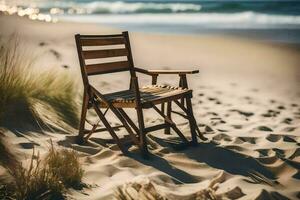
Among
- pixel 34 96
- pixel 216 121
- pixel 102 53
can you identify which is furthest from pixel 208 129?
pixel 34 96

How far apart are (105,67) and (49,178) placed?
1.88m

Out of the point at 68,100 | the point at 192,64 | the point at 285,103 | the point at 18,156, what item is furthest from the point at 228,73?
the point at 18,156

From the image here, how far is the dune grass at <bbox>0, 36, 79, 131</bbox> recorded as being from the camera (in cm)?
420

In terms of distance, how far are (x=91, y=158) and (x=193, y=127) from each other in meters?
1.12

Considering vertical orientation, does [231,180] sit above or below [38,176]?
below

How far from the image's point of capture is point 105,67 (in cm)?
455

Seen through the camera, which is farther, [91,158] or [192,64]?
[192,64]

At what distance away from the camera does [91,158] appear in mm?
3887

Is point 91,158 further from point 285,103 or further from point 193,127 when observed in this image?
point 285,103

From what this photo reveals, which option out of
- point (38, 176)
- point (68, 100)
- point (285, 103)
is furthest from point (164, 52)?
point (38, 176)

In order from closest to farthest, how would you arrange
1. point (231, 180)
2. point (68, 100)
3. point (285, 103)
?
point (231, 180), point (68, 100), point (285, 103)

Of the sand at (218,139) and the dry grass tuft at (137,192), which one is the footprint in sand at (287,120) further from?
the dry grass tuft at (137,192)

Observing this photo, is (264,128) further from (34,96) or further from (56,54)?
(56,54)

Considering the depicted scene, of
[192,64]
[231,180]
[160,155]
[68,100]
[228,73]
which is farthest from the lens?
[192,64]
